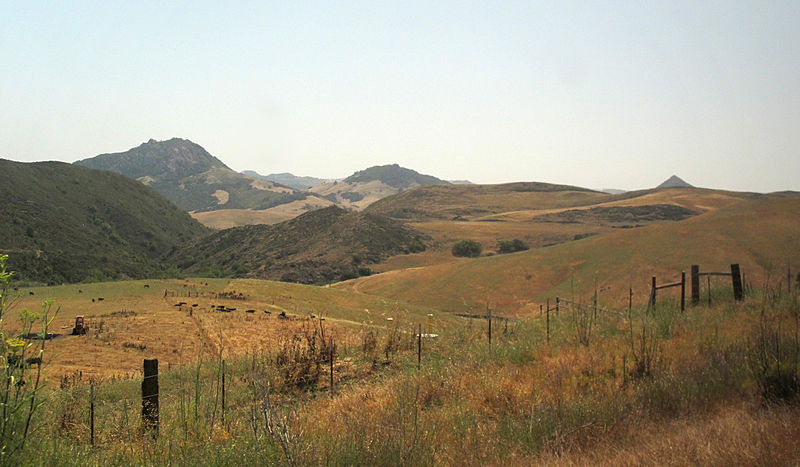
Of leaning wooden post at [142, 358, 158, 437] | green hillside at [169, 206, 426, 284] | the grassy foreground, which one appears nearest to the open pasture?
leaning wooden post at [142, 358, 158, 437]

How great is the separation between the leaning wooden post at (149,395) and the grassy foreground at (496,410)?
0.23 meters

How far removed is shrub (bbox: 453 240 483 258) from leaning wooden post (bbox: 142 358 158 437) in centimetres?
7411

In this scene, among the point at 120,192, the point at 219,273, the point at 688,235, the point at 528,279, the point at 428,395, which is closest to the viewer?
the point at 428,395

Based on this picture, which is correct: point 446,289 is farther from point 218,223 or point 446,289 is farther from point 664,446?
point 218,223

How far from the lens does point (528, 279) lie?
Answer: 152 ft

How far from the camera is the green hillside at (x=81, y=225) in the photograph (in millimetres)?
55844

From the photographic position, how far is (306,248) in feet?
263

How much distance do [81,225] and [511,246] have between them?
203 ft

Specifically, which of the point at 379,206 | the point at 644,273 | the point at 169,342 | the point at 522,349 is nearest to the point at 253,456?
the point at 522,349

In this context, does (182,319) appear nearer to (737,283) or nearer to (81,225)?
(737,283)

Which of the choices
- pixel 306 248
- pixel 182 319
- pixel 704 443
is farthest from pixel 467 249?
pixel 704 443

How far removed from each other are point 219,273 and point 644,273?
48.4 metres

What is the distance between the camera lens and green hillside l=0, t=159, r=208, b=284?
5584 centimetres

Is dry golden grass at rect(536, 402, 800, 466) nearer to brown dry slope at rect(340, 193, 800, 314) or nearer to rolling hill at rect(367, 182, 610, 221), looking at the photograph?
brown dry slope at rect(340, 193, 800, 314)
